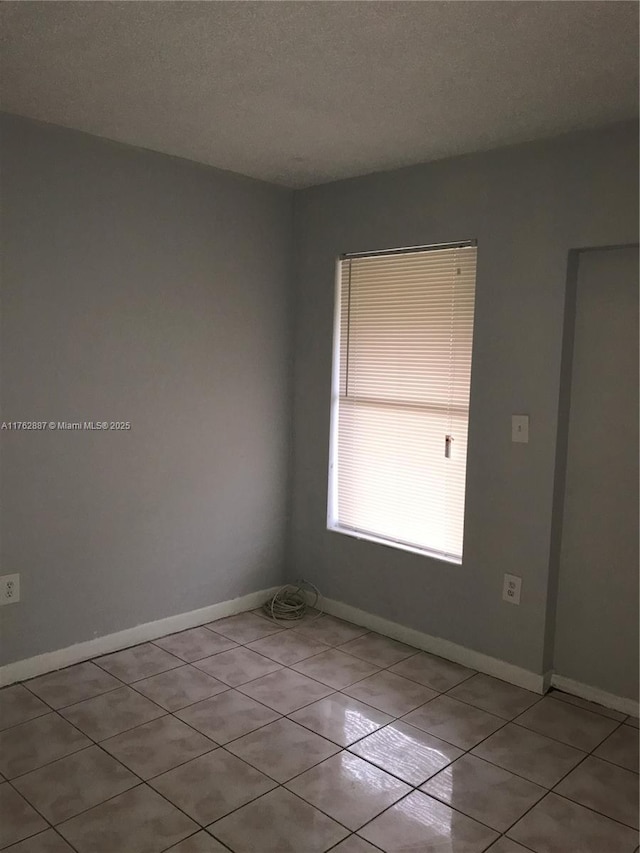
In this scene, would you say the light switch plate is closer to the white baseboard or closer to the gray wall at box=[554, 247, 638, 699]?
the gray wall at box=[554, 247, 638, 699]

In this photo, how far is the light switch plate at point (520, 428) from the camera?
10.2 feet

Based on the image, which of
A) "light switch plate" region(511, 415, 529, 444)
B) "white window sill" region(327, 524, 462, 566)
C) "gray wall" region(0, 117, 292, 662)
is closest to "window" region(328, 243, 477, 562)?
"white window sill" region(327, 524, 462, 566)

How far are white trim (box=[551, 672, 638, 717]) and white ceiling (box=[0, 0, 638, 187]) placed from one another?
7.69 feet

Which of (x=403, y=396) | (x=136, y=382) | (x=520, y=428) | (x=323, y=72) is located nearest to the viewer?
(x=323, y=72)

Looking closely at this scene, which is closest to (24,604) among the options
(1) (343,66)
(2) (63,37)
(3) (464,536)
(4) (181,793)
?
(4) (181,793)

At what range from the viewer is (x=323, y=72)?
7.74 feet

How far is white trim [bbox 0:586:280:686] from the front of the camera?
3.10 metres

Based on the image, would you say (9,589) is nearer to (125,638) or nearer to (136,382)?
(125,638)

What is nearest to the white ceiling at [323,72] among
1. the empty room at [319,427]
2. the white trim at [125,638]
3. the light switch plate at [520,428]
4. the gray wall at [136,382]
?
the empty room at [319,427]

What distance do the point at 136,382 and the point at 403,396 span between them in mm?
1331

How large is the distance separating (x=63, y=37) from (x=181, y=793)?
95.9 inches

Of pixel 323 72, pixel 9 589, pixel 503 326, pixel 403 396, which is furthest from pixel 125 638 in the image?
pixel 323 72

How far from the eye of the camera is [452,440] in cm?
343

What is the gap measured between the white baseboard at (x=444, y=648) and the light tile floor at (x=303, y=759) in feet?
0.20
